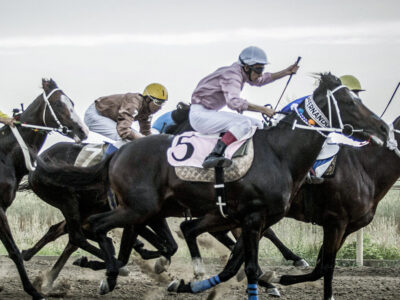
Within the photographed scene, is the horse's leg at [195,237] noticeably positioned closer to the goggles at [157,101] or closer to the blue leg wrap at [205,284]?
the blue leg wrap at [205,284]

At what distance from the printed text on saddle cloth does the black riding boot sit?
6 centimetres

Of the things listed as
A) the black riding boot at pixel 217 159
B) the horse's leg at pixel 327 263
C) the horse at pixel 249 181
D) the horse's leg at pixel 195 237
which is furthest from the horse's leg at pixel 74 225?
the horse's leg at pixel 327 263

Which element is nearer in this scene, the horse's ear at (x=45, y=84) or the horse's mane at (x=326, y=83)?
the horse's mane at (x=326, y=83)

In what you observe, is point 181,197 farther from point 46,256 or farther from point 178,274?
point 46,256

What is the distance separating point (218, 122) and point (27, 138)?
236 centimetres

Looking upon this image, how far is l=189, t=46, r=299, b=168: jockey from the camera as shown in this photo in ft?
23.4

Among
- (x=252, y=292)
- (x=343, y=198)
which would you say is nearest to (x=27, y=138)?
(x=252, y=292)

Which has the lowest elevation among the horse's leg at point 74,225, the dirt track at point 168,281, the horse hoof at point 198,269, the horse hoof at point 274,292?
the dirt track at point 168,281

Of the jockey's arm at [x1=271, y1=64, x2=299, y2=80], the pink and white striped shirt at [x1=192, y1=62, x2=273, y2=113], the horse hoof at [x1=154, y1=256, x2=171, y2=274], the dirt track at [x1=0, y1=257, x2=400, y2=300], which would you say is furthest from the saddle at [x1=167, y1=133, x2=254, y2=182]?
the dirt track at [x1=0, y1=257, x2=400, y2=300]

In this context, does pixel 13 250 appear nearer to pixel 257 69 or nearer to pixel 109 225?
pixel 109 225

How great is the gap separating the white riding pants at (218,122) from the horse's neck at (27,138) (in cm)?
190

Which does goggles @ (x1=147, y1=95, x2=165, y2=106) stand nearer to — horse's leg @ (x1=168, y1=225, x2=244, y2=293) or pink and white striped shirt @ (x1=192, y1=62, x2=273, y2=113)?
pink and white striped shirt @ (x1=192, y1=62, x2=273, y2=113)

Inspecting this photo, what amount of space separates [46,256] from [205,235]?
7.96 feet

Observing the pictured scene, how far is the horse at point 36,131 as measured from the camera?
8.24 meters
